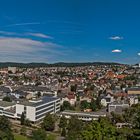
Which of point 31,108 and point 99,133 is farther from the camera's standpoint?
point 31,108

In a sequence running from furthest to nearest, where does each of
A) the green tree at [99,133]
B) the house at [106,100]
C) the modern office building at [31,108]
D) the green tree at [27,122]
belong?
the house at [106,100]
the modern office building at [31,108]
the green tree at [27,122]
the green tree at [99,133]

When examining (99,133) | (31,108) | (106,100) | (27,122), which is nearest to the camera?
(99,133)

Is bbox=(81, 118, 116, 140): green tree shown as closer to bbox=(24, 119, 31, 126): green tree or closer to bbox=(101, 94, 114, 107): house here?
bbox=(24, 119, 31, 126): green tree

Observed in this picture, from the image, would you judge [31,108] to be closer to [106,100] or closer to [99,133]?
[106,100]

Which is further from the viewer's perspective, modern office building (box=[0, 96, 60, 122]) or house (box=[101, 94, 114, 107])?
house (box=[101, 94, 114, 107])

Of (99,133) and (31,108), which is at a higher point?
(99,133)

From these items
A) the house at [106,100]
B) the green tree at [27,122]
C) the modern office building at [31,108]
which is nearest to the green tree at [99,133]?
the green tree at [27,122]

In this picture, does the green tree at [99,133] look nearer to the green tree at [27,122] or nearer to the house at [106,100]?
the green tree at [27,122]

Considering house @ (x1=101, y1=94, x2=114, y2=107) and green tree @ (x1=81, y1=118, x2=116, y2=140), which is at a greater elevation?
green tree @ (x1=81, y1=118, x2=116, y2=140)

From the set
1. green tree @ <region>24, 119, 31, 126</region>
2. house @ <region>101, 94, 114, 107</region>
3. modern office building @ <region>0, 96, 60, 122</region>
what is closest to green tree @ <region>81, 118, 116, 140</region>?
green tree @ <region>24, 119, 31, 126</region>

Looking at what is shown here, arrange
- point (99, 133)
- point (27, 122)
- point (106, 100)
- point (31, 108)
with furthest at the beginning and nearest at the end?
1. point (106, 100)
2. point (31, 108)
3. point (27, 122)
4. point (99, 133)

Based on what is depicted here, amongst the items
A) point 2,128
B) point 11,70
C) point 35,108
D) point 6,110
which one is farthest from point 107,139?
point 11,70

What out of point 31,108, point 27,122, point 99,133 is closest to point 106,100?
point 31,108
